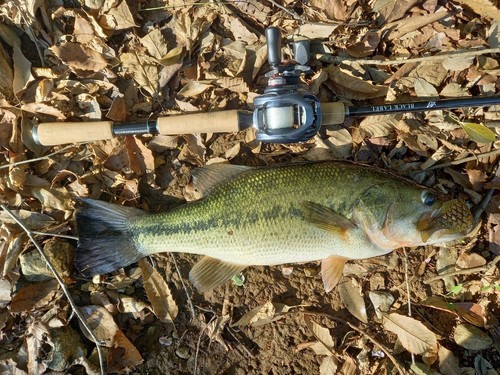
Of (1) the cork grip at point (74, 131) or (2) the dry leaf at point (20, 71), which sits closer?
(1) the cork grip at point (74, 131)

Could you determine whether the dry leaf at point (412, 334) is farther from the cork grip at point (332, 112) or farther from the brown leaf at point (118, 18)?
the brown leaf at point (118, 18)

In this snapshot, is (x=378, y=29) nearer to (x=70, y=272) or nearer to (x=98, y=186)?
(x=98, y=186)

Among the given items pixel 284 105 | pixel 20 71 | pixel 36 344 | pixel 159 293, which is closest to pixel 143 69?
pixel 20 71

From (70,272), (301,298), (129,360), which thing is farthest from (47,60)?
(301,298)

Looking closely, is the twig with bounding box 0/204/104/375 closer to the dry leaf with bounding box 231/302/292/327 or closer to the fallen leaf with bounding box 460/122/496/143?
the dry leaf with bounding box 231/302/292/327

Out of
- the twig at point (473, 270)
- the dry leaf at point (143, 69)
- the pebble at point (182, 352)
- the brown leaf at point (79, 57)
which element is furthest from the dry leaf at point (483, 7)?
the pebble at point (182, 352)

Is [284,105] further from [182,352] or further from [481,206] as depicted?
[182,352]
